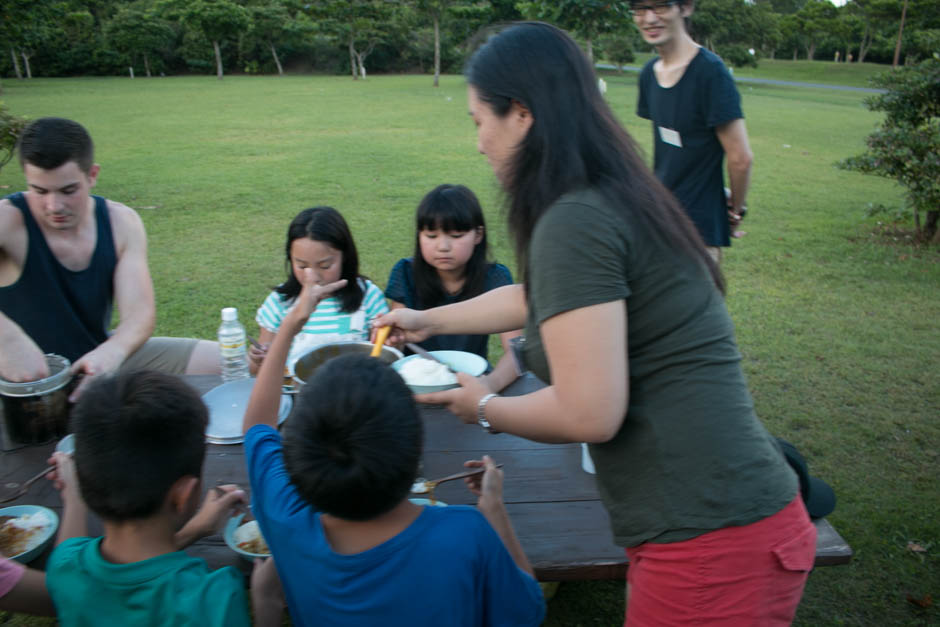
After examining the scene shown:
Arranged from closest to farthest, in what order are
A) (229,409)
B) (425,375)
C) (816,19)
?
1. (425,375)
2. (229,409)
3. (816,19)

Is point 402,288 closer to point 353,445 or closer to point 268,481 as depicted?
point 268,481

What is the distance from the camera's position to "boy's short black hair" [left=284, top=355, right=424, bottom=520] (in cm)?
123

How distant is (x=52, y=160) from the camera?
8.64 feet

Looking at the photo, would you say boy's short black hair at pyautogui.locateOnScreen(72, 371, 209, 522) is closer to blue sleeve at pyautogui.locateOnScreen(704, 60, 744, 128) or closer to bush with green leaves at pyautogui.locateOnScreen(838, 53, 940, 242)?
blue sleeve at pyautogui.locateOnScreen(704, 60, 744, 128)

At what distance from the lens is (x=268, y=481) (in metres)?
1.47

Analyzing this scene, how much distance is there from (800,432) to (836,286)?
2.82 meters

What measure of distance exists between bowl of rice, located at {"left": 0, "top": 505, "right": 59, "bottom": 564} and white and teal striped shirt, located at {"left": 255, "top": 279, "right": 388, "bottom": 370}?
1.31 meters

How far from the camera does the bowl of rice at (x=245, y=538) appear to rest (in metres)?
1.66

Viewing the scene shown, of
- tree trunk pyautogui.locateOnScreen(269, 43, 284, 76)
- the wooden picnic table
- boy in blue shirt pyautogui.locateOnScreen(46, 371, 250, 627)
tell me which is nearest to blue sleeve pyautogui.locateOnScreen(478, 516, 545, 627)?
the wooden picnic table

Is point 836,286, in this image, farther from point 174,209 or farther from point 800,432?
point 174,209

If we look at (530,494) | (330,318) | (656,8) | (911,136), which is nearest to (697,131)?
(656,8)

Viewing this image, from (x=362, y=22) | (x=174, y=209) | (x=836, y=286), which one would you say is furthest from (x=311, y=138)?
(x=362, y=22)

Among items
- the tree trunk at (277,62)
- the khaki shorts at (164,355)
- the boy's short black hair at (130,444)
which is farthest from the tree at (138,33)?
the boy's short black hair at (130,444)

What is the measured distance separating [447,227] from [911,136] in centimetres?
603
